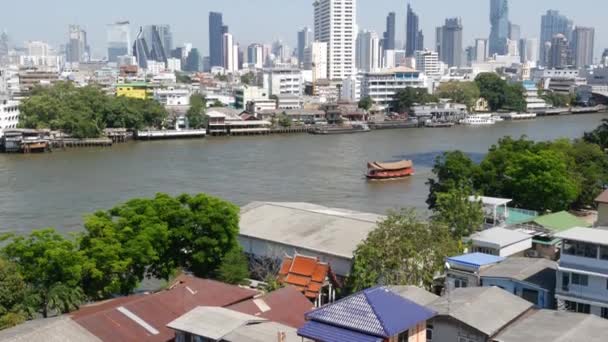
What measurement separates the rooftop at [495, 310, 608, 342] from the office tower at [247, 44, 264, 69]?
8173 cm

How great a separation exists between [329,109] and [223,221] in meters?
22.4

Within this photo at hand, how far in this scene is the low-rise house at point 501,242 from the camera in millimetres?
7531

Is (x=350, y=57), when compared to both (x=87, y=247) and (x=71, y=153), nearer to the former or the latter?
(x=71, y=153)

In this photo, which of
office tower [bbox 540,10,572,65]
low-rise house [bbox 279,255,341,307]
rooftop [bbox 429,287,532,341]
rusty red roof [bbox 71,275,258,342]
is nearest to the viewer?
rooftop [bbox 429,287,532,341]

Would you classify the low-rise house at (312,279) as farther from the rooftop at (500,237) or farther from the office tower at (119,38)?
the office tower at (119,38)

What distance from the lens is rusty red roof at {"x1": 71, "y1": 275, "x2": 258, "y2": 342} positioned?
5.49 meters

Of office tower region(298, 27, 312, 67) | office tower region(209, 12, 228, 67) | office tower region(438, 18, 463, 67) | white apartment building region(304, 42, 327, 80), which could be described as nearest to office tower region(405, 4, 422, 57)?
office tower region(438, 18, 463, 67)

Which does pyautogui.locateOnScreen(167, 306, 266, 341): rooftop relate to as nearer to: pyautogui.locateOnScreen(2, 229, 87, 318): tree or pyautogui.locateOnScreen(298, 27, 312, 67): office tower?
pyautogui.locateOnScreen(2, 229, 87, 318): tree

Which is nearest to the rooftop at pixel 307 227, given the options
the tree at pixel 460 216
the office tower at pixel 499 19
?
the tree at pixel 460 216

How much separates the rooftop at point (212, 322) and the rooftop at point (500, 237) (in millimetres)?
3194

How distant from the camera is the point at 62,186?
1460cm

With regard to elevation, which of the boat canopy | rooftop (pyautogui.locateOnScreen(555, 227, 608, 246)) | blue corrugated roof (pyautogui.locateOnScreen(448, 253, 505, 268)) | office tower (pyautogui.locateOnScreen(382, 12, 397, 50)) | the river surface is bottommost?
the river surface

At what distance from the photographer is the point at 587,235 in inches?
239

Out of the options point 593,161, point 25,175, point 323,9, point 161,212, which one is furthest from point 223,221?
point 323,9
